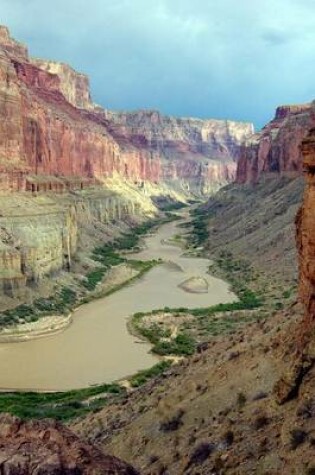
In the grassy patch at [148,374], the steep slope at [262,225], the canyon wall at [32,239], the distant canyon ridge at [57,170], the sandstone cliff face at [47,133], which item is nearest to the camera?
the grassy patch at [148,374]

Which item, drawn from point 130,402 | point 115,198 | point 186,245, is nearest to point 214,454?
point 130,402

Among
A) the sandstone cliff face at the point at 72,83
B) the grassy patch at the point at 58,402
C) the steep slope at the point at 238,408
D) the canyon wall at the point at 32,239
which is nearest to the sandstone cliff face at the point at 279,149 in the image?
the canyon wall at the point at 32,239

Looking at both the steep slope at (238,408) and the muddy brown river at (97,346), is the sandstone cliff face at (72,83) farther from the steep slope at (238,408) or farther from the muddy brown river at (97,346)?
the steep slope at (238,408)

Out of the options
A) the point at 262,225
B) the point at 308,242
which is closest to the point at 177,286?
the point at 262,225

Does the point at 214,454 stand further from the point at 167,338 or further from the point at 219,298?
the point at 219,298

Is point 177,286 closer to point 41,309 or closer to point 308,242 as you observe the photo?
point 41,309

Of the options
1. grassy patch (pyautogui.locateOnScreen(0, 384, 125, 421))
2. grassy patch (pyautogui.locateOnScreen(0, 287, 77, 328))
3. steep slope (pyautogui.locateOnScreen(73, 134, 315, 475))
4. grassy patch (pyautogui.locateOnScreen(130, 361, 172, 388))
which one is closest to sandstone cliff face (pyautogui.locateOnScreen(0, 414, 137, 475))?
steep slope (pyautogui.locateOnScreen(73, 134, 315, 475))
